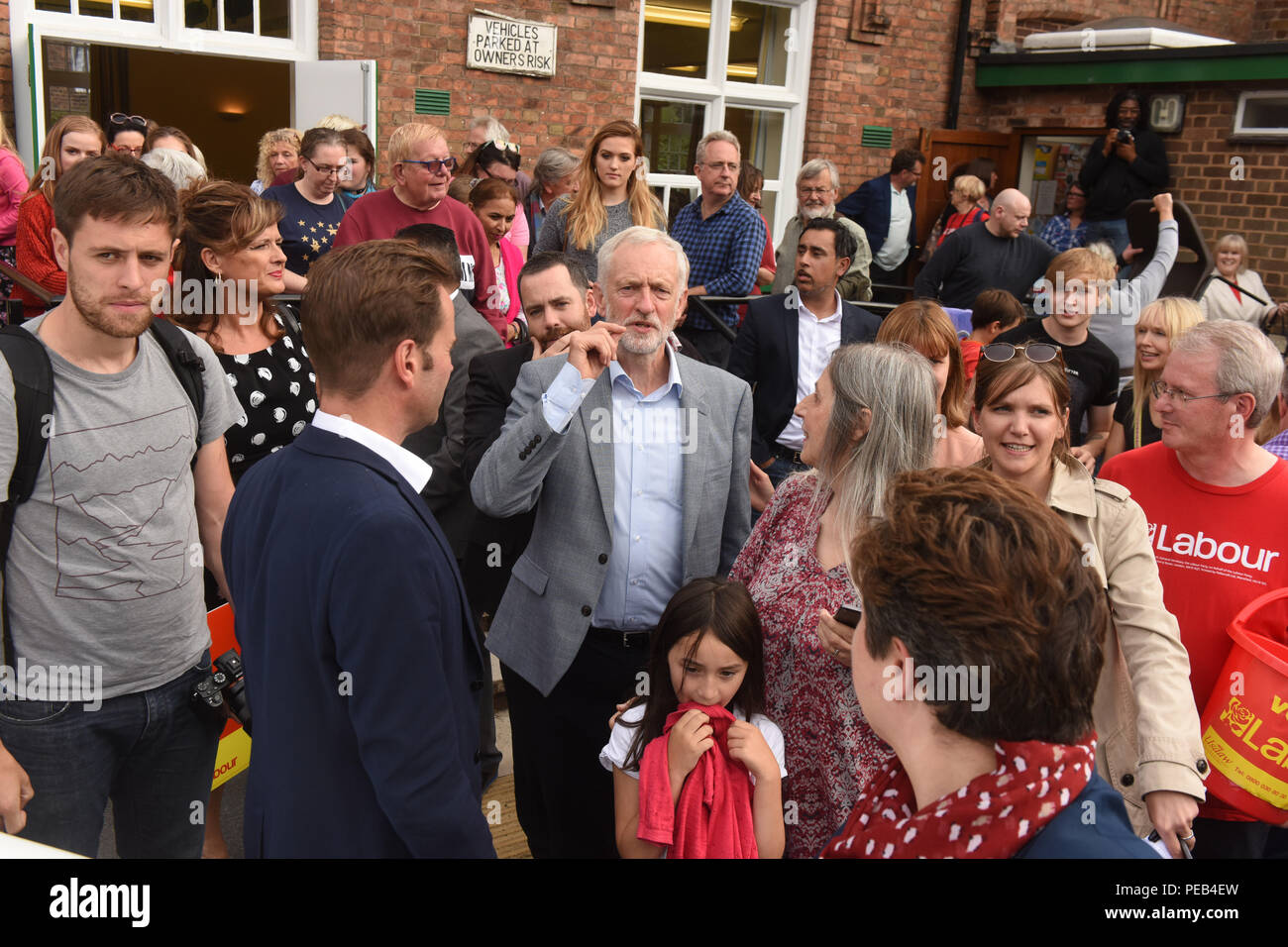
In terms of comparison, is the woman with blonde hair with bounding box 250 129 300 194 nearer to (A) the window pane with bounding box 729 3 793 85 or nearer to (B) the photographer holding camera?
(A) the window pane with bounding box 729 3 793 85

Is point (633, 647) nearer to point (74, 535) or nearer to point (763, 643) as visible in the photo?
point (763, 643)

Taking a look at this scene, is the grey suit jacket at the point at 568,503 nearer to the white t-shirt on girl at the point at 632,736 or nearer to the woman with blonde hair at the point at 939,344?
the white t-shirt on girl at the point at 632,736

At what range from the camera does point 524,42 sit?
8516 millimetres

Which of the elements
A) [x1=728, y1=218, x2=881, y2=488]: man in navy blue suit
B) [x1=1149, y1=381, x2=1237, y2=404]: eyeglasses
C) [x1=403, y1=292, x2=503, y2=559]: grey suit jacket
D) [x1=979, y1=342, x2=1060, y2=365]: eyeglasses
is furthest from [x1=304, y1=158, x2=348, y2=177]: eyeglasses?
[x1=1149, y1=381, x2=1237, y2=404]: eyeglasses

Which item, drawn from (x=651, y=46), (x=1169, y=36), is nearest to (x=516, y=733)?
(x=651, y=46)

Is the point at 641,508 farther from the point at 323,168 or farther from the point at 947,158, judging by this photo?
the point at 947,158

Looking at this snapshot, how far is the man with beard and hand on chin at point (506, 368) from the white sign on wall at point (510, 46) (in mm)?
5319

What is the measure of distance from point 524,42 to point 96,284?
23.2 feet

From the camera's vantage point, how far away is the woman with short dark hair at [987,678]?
1283 mm

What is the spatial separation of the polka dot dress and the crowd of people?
11mm

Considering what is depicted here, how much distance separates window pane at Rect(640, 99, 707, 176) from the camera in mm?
9883

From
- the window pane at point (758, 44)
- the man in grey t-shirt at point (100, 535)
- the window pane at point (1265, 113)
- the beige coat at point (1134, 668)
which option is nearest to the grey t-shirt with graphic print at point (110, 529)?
the man in grey t-shirt at point (100, 535)

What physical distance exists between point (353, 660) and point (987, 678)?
2.99 ft
